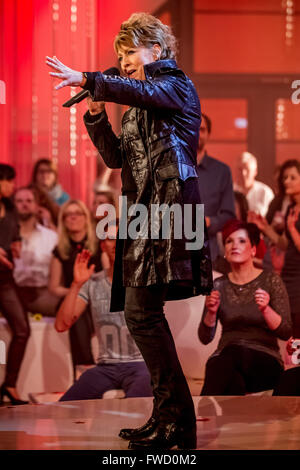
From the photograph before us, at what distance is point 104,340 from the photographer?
3.27 meters

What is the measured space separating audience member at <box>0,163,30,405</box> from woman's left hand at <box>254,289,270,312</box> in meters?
1.25

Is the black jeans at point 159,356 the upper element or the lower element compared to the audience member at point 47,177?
lower

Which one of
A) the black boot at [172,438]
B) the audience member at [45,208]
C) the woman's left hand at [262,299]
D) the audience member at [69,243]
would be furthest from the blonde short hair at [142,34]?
the audience member at [45,208]

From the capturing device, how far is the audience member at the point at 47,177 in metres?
4.45

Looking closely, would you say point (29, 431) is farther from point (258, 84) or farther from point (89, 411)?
point (258, 84)

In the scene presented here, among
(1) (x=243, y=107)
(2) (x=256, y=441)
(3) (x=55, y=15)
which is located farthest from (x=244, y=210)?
(2) (x=256, y=441)

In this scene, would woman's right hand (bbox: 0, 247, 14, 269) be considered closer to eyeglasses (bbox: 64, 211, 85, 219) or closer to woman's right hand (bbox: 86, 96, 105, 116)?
eyeglasses (bbox: 64, 211, 85, 219)

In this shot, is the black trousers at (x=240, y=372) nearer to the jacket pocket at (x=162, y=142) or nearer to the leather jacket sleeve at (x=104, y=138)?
the leather jacket sleeve at (x=104, y=138)

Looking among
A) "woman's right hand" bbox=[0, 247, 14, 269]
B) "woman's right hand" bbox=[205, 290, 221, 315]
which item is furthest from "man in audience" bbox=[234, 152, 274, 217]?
"woman's right hand" bbox=[0, 247, 14, 269]

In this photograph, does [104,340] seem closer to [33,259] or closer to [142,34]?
[33,259]

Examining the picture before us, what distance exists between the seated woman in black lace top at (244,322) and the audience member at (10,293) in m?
0.97

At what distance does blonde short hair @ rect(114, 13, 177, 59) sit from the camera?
1967mm

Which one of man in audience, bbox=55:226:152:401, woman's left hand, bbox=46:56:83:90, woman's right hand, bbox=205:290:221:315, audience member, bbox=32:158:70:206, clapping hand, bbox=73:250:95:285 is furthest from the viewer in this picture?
audience member, bbox=32:158:70:206
